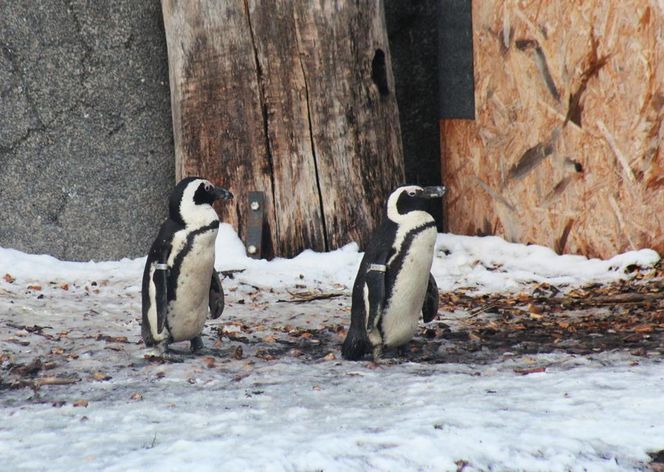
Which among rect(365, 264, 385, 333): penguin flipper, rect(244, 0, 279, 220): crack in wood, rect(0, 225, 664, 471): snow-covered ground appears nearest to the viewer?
rect(0, 225, 664, 471): snow-covered ground

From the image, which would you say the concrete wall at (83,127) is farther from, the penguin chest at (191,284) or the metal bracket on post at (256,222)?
the penguin chest at (191,284)

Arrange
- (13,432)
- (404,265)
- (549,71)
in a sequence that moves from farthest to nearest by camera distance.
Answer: (549,71) < (404,265) < (13,432)

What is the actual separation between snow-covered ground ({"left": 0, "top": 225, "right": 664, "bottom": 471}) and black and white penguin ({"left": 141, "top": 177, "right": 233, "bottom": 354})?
159 millimetres

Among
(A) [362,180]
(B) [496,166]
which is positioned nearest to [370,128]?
(A) [362,180]

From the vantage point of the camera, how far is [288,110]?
5840 mm

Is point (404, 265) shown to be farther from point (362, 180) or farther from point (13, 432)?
point (362, 180)

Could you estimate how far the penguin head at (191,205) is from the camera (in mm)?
4031

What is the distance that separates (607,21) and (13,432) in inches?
156

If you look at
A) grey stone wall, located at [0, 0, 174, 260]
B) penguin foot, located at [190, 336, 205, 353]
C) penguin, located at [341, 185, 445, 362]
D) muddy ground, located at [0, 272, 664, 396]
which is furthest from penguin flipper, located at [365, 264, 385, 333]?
grey stone wall, located at [0, 0, 174, 260]

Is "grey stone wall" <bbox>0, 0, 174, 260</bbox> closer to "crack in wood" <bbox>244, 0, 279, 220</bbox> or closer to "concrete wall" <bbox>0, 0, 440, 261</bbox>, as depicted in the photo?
"concrete wall" <bbox>0, 0, 440, 261</bbox>

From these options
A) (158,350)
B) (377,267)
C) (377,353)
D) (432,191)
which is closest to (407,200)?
(432,191)

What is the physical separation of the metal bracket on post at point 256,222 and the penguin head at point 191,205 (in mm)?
1803

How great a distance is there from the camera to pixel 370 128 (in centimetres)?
597

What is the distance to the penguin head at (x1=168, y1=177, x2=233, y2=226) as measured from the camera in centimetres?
403
